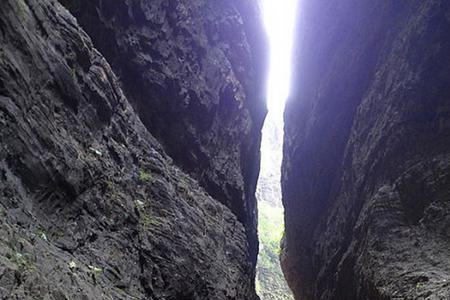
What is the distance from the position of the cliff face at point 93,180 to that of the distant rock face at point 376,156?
5.28 m

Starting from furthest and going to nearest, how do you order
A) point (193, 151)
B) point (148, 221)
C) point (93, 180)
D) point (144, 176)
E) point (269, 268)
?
point (269, 268)
point (193, 151)
point (144, 176)
point (148, 221)
point (93, 180)

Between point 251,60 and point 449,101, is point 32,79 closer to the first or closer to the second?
point 449,101

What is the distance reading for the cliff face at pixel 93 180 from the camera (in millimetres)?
8500

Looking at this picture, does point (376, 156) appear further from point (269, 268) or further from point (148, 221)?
point (269, 268)

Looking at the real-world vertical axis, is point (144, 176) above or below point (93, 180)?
above

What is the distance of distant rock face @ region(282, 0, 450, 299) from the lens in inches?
544

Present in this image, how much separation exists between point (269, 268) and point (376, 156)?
61.9 meters

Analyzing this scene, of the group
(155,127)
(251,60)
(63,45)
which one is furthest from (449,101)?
(251,60)

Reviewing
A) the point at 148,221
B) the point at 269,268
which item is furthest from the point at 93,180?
the point at 269,268

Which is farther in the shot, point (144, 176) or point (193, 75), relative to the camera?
point (193, 75)

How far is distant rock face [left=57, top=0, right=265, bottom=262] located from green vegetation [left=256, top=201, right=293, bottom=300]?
31.0m

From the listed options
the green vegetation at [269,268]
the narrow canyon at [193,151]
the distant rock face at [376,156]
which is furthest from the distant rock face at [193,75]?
the green vegetation at [269,268]

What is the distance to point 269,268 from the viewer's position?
7625 centimetres

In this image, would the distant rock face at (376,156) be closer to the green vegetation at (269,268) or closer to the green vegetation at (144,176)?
the green vegetation at (144,176)
